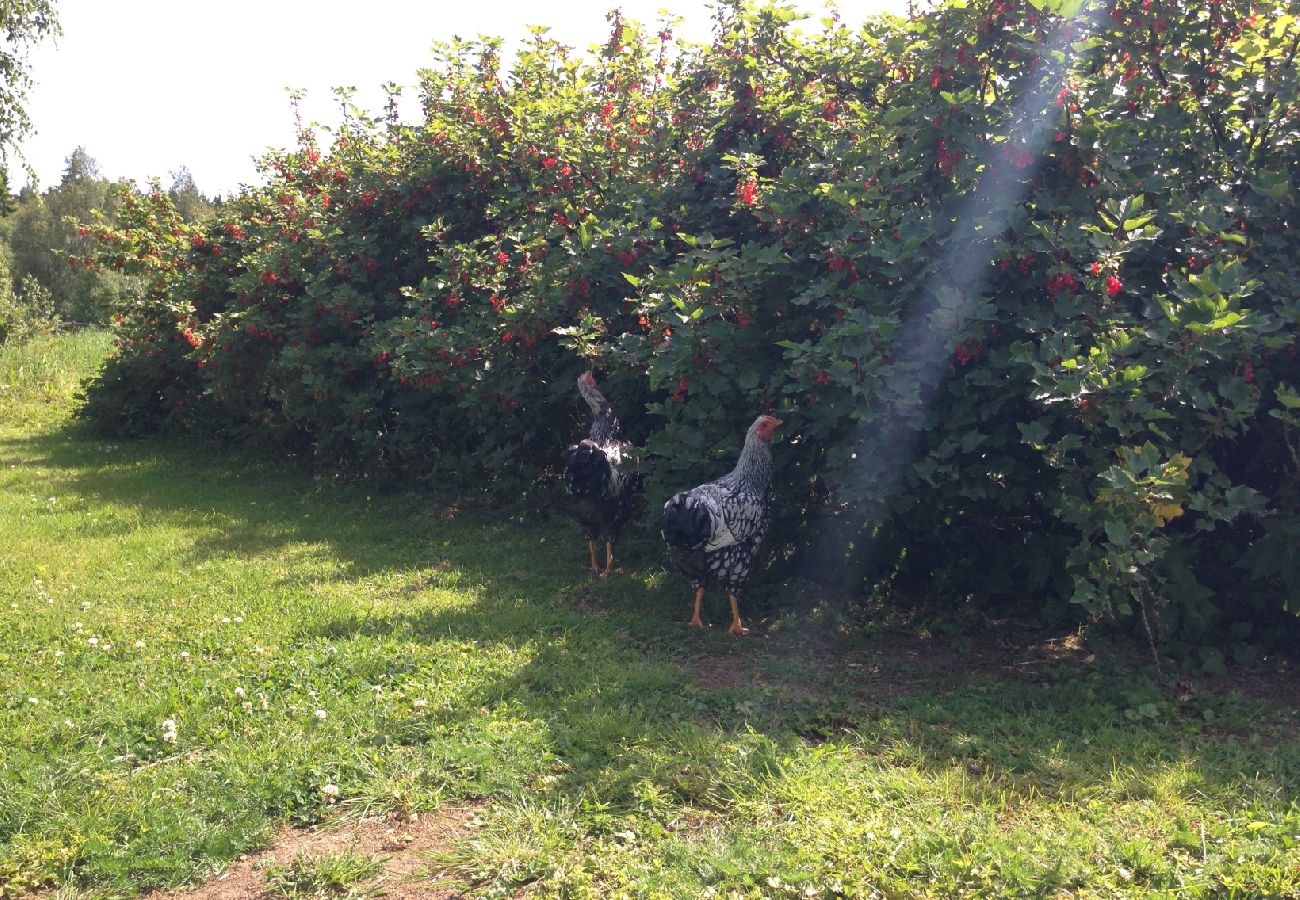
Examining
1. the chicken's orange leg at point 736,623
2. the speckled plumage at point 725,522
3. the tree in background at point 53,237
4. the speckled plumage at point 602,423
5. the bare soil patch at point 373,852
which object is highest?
the tree in background at point 53,237

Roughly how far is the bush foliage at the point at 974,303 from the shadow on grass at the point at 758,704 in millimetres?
595

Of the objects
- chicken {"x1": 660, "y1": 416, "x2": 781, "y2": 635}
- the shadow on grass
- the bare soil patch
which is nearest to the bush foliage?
chicken {"x1": 660, "y1": 416, "x2": 781, "y2": 635}

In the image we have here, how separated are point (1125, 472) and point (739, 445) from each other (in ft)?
7.90

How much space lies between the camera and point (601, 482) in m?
7.09

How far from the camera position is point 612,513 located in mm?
7207

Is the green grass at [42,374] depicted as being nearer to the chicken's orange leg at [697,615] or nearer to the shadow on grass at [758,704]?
the shadow on grass at [758,704]

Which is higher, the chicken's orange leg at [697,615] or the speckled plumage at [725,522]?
the speckled plumage at [725,522]

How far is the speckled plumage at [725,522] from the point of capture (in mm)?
5648

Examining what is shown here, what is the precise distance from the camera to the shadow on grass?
4.04 m

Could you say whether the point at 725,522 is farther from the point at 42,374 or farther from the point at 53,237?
the point at 53,237

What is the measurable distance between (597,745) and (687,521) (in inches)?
63.6

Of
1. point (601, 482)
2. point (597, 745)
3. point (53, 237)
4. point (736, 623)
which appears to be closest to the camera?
point (597, 745)

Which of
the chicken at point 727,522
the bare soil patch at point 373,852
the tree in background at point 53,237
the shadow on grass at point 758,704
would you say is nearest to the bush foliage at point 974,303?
the chicken at point 727,522

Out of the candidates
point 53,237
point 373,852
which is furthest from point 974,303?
point 53,237
